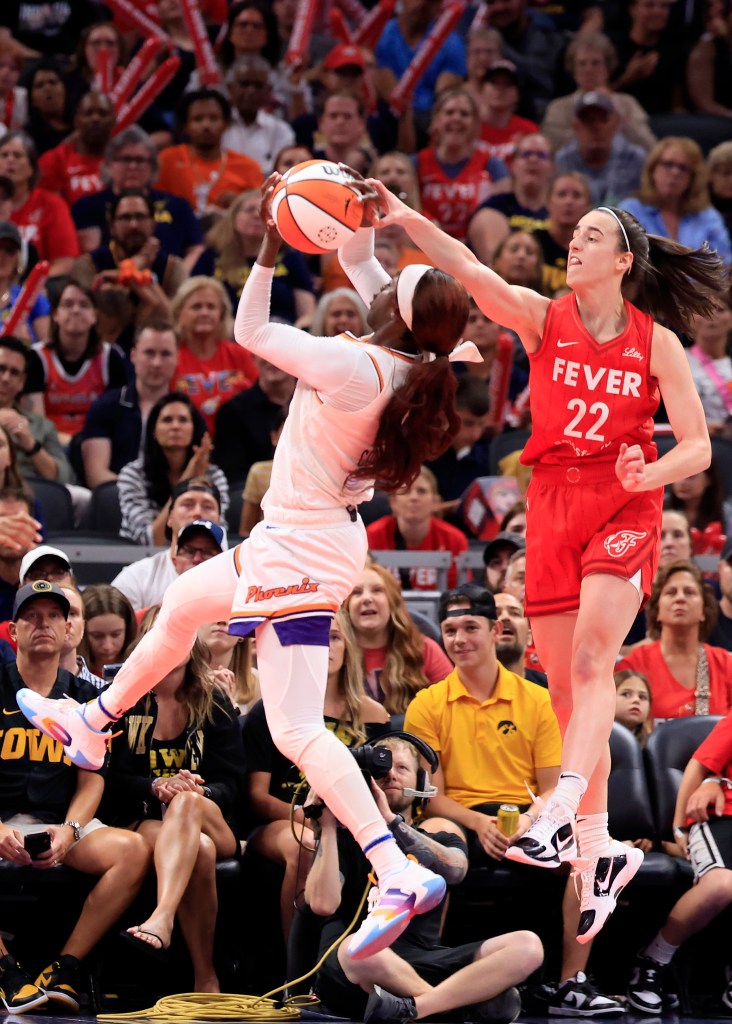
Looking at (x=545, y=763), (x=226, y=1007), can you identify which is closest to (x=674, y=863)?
(x=545, y=763)

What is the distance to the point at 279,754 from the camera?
7266 millimetres

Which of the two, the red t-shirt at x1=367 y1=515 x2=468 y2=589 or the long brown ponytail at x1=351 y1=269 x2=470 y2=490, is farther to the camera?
the red t-shirt at x1=367 y1=515 x2=468 y2=589

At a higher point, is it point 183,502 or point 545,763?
point 183,502

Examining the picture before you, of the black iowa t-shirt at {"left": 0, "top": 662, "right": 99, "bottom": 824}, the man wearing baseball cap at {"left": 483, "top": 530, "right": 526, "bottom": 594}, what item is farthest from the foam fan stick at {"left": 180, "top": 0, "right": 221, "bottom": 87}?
the black iowa t-shirt at {"left": 0, "top": 662, "right": 99, "bottom": 824}

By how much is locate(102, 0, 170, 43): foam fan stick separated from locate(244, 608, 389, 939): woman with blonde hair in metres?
7.20

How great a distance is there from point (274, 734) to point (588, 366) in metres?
1.54

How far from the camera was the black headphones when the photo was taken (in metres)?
6.68

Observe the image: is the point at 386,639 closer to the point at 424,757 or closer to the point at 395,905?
the point at 424,757

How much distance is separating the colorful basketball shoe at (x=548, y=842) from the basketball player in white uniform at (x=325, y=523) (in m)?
0.28

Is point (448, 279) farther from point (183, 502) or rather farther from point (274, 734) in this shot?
point (183, 502)

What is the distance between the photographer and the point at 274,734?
515 cm

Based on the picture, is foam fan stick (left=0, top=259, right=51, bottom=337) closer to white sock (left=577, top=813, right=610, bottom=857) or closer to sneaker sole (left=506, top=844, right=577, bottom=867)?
white sock (left=577, top=813, right=610, bottom=857)

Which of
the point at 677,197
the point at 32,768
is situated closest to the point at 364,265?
the point at 32,768

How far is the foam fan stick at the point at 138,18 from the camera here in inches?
513
